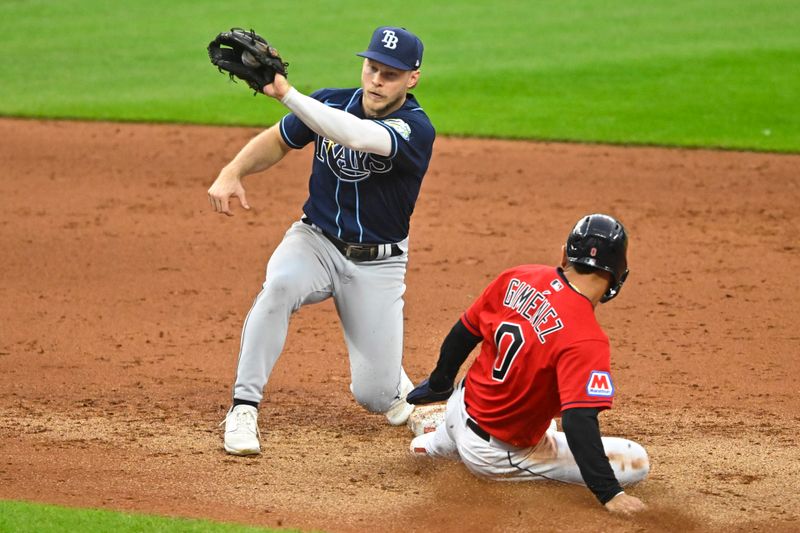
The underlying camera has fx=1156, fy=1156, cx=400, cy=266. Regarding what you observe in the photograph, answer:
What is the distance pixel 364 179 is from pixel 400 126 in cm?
32

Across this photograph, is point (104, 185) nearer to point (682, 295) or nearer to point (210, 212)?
point (210, 212)

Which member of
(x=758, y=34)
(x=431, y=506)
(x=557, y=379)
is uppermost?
(x=758, y=34)

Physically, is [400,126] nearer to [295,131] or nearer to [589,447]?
[295,131]

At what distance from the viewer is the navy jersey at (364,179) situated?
5262 mm

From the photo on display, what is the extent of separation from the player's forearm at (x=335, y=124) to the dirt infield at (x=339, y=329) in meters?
1.43

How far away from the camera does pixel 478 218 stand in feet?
31.3

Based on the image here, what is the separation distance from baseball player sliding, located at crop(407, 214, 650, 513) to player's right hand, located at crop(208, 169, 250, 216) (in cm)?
122

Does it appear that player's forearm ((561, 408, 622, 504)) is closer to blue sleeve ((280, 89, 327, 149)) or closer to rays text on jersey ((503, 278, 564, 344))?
rays text on jersey ((503, 278, 564, 344))

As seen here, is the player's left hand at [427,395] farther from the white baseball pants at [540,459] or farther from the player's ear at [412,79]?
the player's ear at [412,79]

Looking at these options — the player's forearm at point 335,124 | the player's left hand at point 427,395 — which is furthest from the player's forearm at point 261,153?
the player's left hand at point 427,395

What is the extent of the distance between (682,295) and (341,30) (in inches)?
408

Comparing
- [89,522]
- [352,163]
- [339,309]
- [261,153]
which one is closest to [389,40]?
[352,163]

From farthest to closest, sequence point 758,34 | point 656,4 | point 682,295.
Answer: point 656,4, point 758,34, point 682,295

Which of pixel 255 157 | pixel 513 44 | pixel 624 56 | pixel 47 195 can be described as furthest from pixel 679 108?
pixel 255 157
